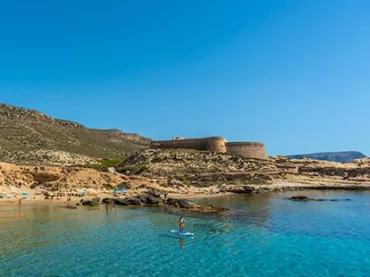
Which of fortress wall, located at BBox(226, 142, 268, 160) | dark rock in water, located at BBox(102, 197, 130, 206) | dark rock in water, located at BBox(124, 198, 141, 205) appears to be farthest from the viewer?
fortress wall, located at BBox(226, 142, 268, 160)

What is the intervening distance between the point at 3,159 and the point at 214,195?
134 feet

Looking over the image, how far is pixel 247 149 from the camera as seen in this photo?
282 ft

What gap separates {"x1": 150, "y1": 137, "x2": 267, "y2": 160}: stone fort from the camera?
3351 inches

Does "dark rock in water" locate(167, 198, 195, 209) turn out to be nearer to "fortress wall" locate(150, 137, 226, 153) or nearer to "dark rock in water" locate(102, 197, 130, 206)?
"dark rock in water" locate(102, 197, 130, 206)

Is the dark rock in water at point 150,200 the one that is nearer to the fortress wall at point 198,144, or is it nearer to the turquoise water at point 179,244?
the turquoise water at point 179,244

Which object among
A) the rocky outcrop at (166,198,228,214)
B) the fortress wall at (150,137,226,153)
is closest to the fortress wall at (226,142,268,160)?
the fortress wall at (150,137,226,153)

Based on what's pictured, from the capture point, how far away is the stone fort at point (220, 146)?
3351 inches

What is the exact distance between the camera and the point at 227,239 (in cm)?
2088

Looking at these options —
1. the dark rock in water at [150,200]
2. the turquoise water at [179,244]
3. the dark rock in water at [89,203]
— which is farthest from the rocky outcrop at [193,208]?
the dark rock in water at [89,203]

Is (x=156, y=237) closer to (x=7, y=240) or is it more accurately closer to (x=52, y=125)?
(x=7, y=240)

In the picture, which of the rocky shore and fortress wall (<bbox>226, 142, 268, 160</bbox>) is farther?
fortress wall (<bbox>226, 142, 268, 160</bbox>)

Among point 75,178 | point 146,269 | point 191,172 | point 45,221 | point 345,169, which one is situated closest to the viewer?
point 146,269

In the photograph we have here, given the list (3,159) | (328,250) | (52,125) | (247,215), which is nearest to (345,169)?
(247,215)

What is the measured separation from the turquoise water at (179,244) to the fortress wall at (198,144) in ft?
176
